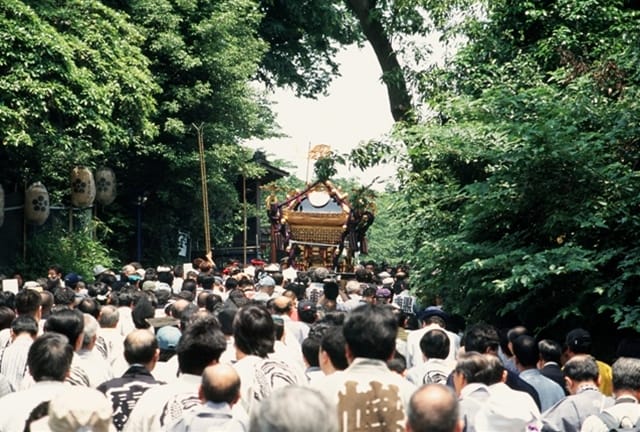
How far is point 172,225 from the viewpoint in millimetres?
29422

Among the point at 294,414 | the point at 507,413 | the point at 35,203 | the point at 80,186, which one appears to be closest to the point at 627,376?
the point at 507,413

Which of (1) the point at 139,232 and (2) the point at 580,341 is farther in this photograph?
(1) the point at 139,232

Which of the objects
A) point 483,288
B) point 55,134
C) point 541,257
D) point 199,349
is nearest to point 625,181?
point 541,257

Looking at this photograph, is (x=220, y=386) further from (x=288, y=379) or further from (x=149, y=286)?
(x=149, y=286)

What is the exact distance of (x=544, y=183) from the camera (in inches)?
404

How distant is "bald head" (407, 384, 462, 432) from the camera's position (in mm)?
3719

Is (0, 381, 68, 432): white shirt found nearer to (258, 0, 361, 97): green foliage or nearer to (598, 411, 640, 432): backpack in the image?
(598, 411, 640, 432): backpack

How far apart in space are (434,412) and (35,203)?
64.3 feet

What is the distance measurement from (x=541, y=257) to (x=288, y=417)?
23.1ft

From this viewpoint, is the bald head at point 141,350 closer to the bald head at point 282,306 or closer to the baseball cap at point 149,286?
the bald head at point 282,306

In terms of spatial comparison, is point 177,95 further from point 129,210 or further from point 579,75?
point 579,75

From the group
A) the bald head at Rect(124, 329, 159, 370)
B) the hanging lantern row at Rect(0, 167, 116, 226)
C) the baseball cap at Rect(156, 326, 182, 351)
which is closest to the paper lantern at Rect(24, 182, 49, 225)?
the hanging lantern row at Rect(0, 167, 116, 226)

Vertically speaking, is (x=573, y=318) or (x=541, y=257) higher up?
(x=541, y=257)

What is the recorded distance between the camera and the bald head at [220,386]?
4.84 m
